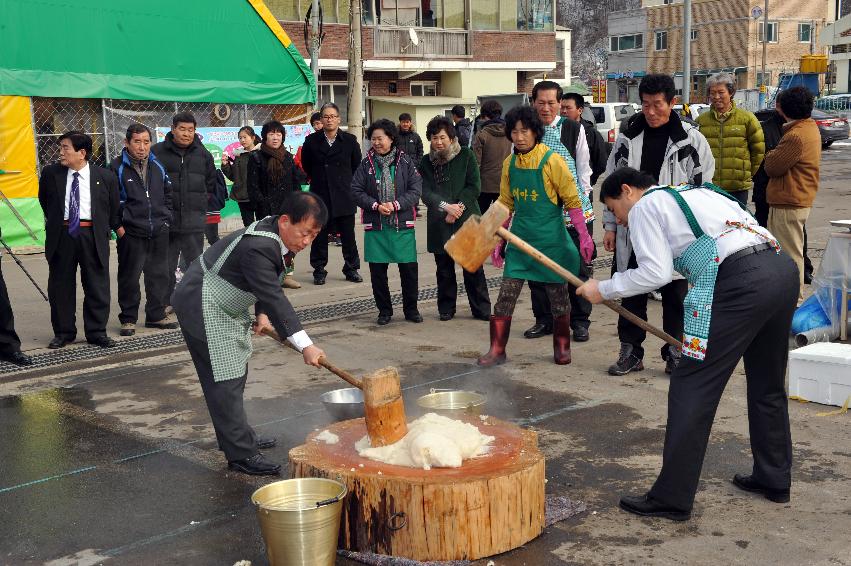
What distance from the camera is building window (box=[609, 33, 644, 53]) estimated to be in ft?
216

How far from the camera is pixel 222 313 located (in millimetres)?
4984

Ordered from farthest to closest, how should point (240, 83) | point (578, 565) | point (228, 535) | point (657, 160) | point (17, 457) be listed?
point (240, 83)
point (657, 160)
point (17, 457)
point (228, 535)
point (578, 565)

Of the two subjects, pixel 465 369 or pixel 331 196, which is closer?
pixel 465 369

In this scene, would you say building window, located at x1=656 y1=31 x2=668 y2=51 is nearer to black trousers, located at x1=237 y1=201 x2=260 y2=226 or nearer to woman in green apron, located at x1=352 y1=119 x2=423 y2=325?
black trousers, located at x1=237 y1=201 x2=260 y2=226

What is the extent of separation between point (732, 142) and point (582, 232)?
8.17ft

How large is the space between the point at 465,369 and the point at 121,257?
142 inches

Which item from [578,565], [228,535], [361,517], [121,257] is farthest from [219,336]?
[121,257]

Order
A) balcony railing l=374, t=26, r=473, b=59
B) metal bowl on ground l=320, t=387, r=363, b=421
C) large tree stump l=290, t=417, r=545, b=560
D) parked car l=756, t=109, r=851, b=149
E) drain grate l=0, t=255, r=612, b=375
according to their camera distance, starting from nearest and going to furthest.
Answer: large tree stump l=290, t=417, r=545, b=560 < metal bowl on ground l=320, t=387, r=363, b=421 < drain grate l=0, t=255, r=612, b=375 < balcony railing l=374, t=26, r=473, b=59 < parked car l=756, t=109, r=851, b=149

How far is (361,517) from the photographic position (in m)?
4.14

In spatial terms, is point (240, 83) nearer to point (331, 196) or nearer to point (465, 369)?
point (331, 196)

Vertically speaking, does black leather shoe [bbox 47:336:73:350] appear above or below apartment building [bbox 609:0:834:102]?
below

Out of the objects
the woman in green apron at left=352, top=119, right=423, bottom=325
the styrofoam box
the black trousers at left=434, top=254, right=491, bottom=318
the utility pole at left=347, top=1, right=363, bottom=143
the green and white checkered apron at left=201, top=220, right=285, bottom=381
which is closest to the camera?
the green and white checkered apron at left=201, top=220, right=285, bottom=381

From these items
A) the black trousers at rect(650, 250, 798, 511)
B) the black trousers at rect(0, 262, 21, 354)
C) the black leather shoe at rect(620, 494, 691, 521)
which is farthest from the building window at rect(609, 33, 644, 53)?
the black leather shoe at rect(620, 494, 691, 521)

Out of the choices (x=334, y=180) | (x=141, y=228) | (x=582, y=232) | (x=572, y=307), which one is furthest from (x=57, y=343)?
(x=582, y=232)
